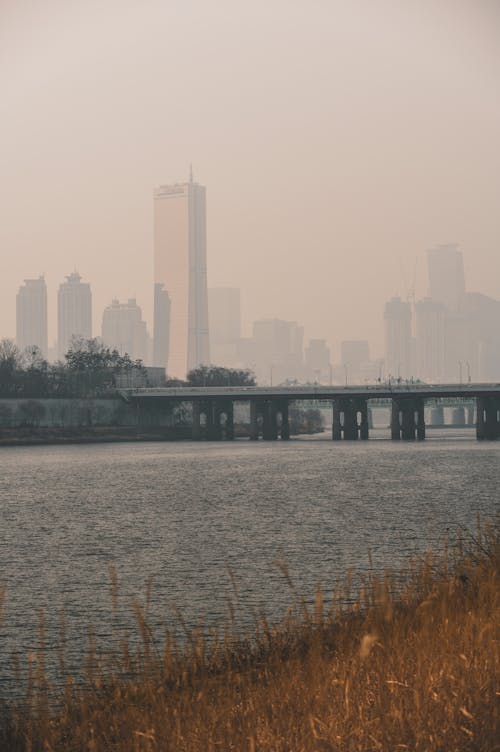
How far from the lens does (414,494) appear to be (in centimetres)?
9069

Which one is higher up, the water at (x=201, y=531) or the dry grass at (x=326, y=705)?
the dry grass at (x=326, y=705)

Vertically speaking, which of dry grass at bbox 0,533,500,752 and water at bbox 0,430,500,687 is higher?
dry grass at bbox 0,533,500,752

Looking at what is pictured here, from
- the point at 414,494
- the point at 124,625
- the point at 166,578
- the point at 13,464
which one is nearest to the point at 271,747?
the point at 124,625

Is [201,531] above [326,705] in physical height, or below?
below

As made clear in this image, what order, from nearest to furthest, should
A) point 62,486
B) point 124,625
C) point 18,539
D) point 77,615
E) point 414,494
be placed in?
point 124,625 < point 77,615 < point 18,539 < point 414,494 < point 62,486

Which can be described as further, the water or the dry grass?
the water

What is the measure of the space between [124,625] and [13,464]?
115m

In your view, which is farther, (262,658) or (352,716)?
(262,658)

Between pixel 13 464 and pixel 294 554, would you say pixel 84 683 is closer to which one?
pixel 294 554

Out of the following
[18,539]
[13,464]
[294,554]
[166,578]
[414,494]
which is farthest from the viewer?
[13,464]

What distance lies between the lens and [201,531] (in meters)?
64.9

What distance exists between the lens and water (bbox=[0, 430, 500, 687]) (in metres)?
38.4

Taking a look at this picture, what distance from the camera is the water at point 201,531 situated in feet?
126

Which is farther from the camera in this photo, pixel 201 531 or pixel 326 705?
pixel 201 531
